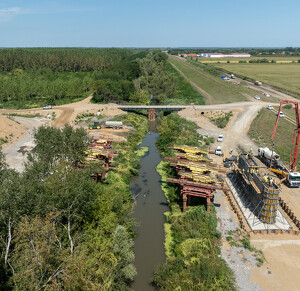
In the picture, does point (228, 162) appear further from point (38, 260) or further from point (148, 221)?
point (38, 260)

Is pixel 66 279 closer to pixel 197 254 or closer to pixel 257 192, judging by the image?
pixel 197 254

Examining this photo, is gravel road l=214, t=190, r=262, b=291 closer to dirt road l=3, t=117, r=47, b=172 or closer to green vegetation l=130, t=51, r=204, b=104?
dirt road l=3, t=117, r=47, b=172

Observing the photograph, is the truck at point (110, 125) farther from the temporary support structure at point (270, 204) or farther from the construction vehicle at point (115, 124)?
the temporary support structure at point (270, 204)

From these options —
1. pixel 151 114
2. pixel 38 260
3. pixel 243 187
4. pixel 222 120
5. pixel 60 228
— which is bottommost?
pixel 151 114

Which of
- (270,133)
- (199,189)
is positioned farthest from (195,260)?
(270,133)

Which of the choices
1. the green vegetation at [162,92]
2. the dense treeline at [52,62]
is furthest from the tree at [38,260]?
the dense treeline at [52,62]

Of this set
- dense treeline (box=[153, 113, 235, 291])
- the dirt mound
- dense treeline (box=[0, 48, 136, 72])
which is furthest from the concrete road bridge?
dense treeline (box=[0, 48, 136, 72])

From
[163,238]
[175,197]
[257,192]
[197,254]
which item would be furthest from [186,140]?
[197,254]
